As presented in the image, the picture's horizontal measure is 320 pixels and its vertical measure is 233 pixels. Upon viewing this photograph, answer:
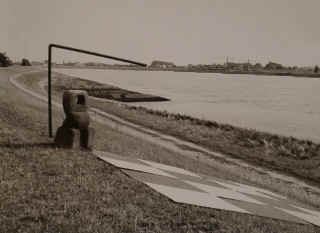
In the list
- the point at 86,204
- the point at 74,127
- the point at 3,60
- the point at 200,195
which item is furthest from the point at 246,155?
the point at 3,60

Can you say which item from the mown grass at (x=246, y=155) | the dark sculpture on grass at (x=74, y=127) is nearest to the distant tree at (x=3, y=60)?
the mown grass at (x=246, y=155)

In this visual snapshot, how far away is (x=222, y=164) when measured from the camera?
2052 centimetres

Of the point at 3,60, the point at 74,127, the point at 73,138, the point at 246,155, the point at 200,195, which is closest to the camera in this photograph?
the point at 200,195

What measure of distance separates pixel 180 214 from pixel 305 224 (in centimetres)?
394

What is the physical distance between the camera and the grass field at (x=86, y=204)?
6.50m

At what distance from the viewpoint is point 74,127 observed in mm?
11734

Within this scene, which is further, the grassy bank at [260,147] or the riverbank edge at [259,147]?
the grassy bank at [260,147]

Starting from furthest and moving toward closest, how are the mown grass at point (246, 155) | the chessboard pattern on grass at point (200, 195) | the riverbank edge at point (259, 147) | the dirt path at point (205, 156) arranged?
the riverbank edge at point (259, 147)
the dirt path at point (205, 156)
the mown grass at point (246, 155)
the chessboard pattern on grass at point (200, 195)

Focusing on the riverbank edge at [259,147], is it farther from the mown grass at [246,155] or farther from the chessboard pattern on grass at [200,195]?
the chessboard pattern on grass at [200,195]

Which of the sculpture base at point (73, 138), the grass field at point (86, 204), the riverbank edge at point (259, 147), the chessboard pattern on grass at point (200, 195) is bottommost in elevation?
the riverbank edge at point (259, 147)

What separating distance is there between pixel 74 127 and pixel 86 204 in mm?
4747

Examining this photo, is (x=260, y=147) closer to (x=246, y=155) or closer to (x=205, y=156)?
(x=246, y=155)

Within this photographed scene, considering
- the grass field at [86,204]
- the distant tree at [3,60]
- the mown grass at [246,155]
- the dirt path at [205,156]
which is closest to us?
the grass field at [86,204]

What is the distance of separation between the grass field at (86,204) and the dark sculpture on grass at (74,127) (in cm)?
89
